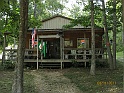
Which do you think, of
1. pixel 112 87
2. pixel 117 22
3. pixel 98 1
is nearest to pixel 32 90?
pixel 112 87

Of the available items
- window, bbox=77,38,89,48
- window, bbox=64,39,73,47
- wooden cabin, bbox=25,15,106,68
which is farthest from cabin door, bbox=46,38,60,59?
window, bbox=77,38,89,48

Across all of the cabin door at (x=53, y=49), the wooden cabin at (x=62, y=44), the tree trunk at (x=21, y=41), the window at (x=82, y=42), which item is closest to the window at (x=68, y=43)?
the wooden cabin at (x=62, y=44)

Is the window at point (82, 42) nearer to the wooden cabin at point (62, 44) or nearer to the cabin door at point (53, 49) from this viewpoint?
the wooden cabin at point (62, 44)

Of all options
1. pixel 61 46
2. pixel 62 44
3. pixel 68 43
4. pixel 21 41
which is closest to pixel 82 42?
pixel 68 43

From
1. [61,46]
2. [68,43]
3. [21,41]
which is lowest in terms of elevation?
[21,41]

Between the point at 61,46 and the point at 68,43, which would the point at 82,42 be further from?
the point at 61,46

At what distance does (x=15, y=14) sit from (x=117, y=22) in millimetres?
7818

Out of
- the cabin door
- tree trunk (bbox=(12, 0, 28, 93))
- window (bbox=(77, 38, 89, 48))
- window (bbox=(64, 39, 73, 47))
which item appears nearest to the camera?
tree trunk (bbox=(12, 0, 28, 93))

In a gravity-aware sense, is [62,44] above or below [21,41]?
above

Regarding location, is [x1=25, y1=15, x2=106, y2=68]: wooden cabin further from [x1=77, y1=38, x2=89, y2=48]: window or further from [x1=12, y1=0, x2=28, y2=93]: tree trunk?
[x1=12, y1=0, x2=28, y2=93]: tree trunk

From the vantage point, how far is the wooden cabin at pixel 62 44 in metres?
18.0

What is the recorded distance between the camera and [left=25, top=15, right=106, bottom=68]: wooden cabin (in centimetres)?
1797

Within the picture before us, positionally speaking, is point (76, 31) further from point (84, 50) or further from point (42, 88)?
point (42, 88)

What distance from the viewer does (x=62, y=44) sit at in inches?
755
